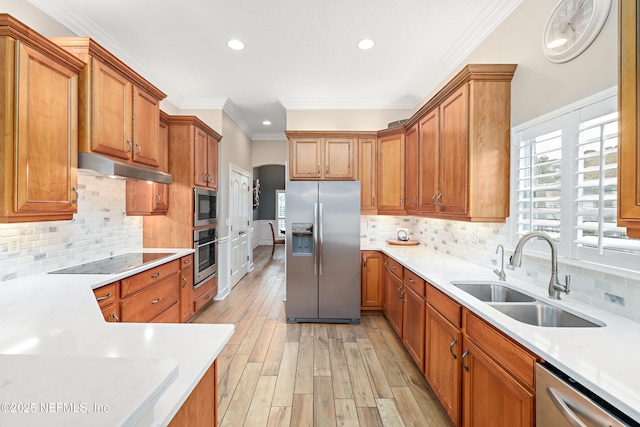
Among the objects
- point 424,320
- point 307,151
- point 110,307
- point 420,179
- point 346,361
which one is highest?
point 307,151

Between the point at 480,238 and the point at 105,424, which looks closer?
the point at 105,424

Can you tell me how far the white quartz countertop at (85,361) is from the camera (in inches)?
18.6

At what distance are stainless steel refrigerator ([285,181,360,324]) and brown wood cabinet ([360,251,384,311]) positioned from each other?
0.56 ft

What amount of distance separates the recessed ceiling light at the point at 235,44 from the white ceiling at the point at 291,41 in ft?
0.19

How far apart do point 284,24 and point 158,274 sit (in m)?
2.50

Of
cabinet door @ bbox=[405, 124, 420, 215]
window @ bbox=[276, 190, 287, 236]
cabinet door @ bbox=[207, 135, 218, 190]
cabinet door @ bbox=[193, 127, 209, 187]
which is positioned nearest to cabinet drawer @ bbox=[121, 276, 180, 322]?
cabinet door @ bbox=[193, 127, 209, 187]

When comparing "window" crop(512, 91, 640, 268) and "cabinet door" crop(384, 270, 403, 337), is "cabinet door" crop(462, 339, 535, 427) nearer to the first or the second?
"window" crop(512, 91, 640, 268)

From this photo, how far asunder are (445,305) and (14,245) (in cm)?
288

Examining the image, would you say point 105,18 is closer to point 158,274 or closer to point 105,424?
point 158,274

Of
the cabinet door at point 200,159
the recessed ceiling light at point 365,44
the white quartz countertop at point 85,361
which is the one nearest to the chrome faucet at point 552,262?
the white quartz countertop at point 85,361

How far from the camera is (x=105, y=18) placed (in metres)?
2.40

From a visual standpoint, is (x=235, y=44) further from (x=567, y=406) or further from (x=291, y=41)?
(x=567, y=406)

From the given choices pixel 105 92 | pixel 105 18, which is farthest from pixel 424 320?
pixel 105 18

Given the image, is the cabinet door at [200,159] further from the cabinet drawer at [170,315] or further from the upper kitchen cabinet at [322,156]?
the cabinet drawer at [170,315]
